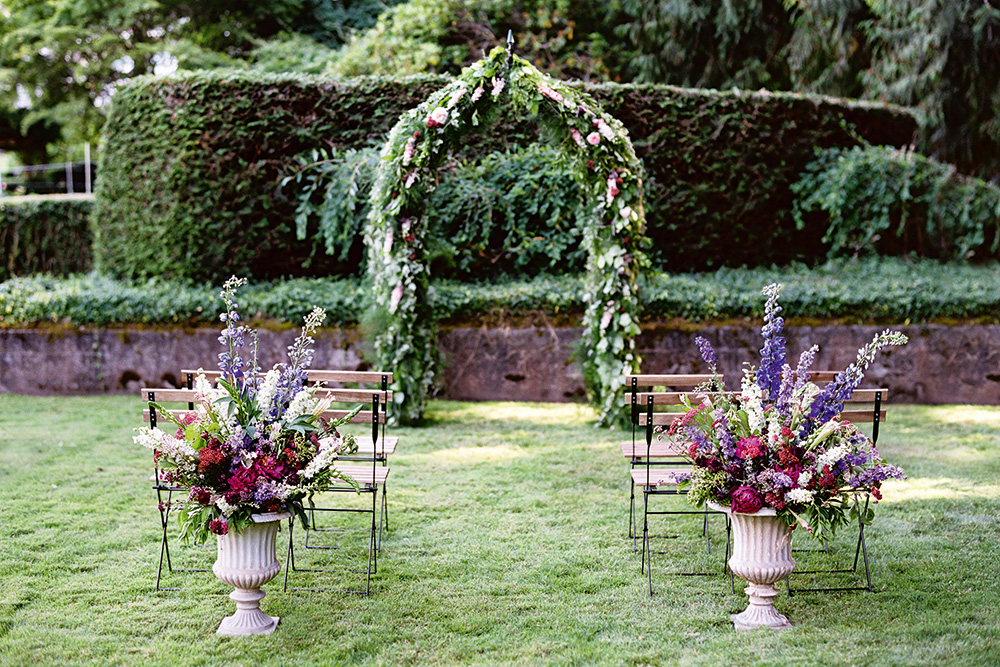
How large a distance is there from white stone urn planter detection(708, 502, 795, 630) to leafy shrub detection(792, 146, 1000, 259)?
7.88 meters

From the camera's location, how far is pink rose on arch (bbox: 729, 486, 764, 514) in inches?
151

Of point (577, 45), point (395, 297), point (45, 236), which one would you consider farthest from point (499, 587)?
point (45, 236)

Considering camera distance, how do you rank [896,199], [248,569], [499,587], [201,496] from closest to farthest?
1. [201,496]
2. [248,569]
3. [499,587]
4. [896,199]

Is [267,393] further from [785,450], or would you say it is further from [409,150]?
[409,150]

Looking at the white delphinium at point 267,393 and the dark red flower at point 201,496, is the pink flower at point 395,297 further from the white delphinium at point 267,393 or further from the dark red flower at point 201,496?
the dark red flower at point 201,496

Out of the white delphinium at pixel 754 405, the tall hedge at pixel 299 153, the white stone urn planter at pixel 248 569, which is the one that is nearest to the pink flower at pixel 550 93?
the tall hedge at pixel 299 153

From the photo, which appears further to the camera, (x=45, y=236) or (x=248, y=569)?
(x=45, y=236)

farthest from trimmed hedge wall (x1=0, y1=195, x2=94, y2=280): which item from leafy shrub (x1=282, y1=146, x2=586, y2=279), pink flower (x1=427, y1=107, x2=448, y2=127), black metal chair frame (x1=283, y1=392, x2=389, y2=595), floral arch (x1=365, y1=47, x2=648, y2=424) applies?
black metal chair frame (x1=283, y1=392, x2=389, y2=595)

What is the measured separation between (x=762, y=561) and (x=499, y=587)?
4.37ft

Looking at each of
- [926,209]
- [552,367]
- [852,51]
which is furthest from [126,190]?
[852,51]

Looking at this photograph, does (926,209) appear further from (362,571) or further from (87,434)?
(87,434)

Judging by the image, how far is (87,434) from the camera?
8008mm

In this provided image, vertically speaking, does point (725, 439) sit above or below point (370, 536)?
above

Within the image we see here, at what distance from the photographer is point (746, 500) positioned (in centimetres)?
382
